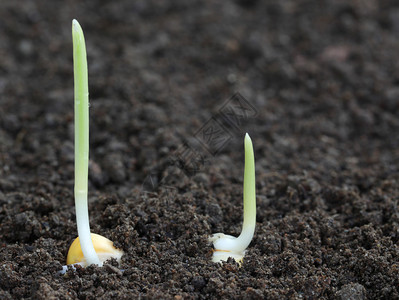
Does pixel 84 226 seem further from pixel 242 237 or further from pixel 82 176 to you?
pixel 242 237

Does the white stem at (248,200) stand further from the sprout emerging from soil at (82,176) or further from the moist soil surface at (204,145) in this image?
the sprout emerging from soil at (82,176)

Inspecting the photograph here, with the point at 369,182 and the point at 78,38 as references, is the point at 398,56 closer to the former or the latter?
the point at 369,182

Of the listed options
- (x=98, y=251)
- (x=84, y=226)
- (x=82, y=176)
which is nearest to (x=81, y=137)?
(x=82, y=176)

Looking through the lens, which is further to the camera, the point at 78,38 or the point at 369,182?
the point at 369,182

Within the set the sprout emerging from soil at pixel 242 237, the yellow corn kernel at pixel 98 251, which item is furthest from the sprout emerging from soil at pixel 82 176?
the sprout emerging from soil at pixel 242 237

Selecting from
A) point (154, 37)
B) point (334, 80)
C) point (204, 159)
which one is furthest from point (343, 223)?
point (154, 37)

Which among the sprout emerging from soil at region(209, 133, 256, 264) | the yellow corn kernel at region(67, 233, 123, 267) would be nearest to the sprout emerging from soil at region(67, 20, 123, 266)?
the yellow corn kernel at region(67, 233, 123, 267)
